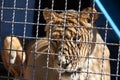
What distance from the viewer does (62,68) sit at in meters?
2.68

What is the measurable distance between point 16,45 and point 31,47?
33 centimetres

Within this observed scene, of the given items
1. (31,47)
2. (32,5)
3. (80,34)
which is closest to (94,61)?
(80,34)

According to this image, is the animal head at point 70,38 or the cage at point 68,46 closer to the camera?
the cage at point 68,46

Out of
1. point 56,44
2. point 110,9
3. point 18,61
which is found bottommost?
point 18,61

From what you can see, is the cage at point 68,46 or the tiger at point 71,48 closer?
the cage at point 68,46

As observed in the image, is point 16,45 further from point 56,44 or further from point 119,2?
point 119,2

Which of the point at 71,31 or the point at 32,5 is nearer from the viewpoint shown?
the point at 71,31

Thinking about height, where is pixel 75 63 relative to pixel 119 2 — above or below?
below

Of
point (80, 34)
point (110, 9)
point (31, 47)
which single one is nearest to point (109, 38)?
point (31, 47)

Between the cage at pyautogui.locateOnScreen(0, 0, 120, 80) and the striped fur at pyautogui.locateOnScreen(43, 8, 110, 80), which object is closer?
the cage at pyautogui.locateOnScreen(0, 0, 120, 80)

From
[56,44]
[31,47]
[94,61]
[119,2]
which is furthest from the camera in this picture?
[31,47]

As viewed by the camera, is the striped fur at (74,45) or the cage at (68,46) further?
the striped fur at (74,45)

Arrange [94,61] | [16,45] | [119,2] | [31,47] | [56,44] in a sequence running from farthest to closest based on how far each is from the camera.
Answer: [16,45]
[31,47]
[94,61]
[56,44]
[119,2]

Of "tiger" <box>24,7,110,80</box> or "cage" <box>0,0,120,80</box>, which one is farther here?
"tiger" <box>24,7,110,80</box>
